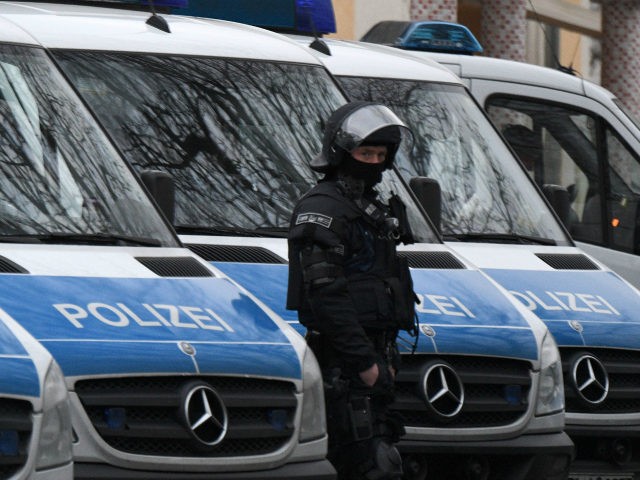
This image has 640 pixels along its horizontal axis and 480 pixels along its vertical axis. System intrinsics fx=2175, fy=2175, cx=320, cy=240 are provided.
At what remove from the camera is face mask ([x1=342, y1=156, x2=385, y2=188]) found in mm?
7184

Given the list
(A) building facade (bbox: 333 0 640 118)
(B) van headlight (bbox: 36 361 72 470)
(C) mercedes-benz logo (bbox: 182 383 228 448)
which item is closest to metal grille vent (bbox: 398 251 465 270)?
(C) mercedes-benz logo (bbox: 182 383 228 448)

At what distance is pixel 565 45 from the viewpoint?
30266mm

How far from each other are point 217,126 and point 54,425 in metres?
2.99

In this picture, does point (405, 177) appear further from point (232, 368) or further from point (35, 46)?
point (232, 368)

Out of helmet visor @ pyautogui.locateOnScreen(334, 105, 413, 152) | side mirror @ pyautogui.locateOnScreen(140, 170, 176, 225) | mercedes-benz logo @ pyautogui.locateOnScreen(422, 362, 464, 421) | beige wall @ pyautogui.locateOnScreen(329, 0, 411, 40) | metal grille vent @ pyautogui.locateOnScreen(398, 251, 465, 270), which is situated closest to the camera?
helmet visor @ pyautogui.locateOnScreen(334, 105, 413, 152)

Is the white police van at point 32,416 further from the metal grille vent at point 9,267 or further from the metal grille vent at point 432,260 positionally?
the metal grille vent at point 432,260

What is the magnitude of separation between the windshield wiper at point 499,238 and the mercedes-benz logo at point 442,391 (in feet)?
4.72

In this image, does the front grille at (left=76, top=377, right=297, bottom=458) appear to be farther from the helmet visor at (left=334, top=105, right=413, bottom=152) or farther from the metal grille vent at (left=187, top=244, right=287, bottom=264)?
the metal grille vent at (left=187, top=244, right=287, bottom=264)

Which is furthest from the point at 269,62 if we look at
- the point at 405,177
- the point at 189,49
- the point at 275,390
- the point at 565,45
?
the point at 565,45

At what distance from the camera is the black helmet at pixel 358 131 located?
711 cm

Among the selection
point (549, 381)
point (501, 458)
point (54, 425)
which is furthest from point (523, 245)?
point (54, 425)

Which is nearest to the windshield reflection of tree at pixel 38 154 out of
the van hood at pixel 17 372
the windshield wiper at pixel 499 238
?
the van hood at pixel 17 372

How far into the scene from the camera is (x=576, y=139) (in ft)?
36.5

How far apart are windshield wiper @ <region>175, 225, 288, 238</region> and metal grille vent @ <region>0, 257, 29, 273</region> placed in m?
1.47
